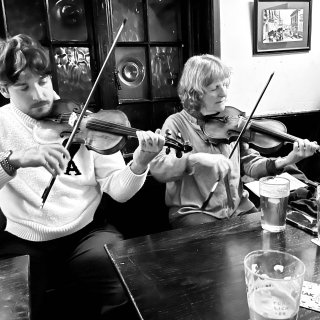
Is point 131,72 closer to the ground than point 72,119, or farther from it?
farther from it

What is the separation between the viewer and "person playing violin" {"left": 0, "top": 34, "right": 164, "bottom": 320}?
3.89ft

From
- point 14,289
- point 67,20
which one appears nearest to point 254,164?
point 14,289

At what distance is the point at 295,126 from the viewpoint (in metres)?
2.40

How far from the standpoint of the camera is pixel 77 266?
3.92 feet

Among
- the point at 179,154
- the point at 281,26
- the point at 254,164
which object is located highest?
the point at 281,26

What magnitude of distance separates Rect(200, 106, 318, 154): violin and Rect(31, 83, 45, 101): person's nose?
0.70 metres

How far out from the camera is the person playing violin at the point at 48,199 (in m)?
1.18

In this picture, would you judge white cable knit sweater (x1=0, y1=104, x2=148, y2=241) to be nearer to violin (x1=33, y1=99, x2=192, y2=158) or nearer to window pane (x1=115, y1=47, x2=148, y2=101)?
violin (x1=33, y1=99, x2=192, y2=158)

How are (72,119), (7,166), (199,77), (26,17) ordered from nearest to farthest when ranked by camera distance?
(7,166) < (72,119) < (199,77) < (26,17)

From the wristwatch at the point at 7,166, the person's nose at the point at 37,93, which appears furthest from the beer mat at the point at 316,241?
the person's nose at the point at 37,93

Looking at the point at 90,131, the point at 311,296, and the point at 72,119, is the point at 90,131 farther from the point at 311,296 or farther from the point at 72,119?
the point at 311,296

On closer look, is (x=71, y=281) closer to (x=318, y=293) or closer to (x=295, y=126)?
(x=318, y=293)

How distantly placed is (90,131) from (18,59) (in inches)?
14.5

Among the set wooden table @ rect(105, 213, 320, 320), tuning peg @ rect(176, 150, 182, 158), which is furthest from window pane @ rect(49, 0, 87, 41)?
wooden table @ rect(105, 213, 320, 320)
